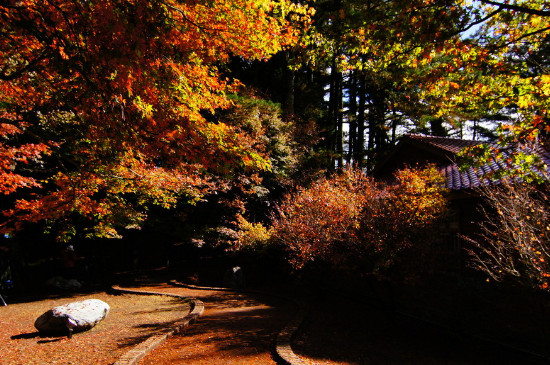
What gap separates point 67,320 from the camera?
7.52m

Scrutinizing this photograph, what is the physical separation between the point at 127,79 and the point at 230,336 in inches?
219

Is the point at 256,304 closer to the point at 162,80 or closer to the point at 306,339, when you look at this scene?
the point at 306,339

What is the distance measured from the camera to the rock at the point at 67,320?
7.50 metres

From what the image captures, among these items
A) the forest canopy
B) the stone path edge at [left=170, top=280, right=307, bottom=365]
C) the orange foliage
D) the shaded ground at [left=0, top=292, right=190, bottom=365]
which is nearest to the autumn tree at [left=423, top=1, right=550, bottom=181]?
the forest canopy

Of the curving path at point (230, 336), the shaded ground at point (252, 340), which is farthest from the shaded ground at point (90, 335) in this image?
the curving path at point (230, 336)

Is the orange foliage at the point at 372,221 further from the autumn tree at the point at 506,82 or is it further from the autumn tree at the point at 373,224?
the autumn tree at the point at 506,82

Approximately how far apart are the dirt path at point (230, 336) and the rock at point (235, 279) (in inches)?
126

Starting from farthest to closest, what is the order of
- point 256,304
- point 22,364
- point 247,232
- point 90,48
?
point 247,232 → point 256,304 → point 22,364 → point 90,48

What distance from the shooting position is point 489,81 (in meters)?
6.14

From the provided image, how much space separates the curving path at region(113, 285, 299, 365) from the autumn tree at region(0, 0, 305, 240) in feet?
11.4

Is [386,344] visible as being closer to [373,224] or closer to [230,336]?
[373,224]

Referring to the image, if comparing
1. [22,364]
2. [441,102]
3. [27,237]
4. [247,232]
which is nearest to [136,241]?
[27,237]

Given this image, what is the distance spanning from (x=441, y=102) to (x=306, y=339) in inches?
232

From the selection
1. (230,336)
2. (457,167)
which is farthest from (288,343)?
(457,167)
